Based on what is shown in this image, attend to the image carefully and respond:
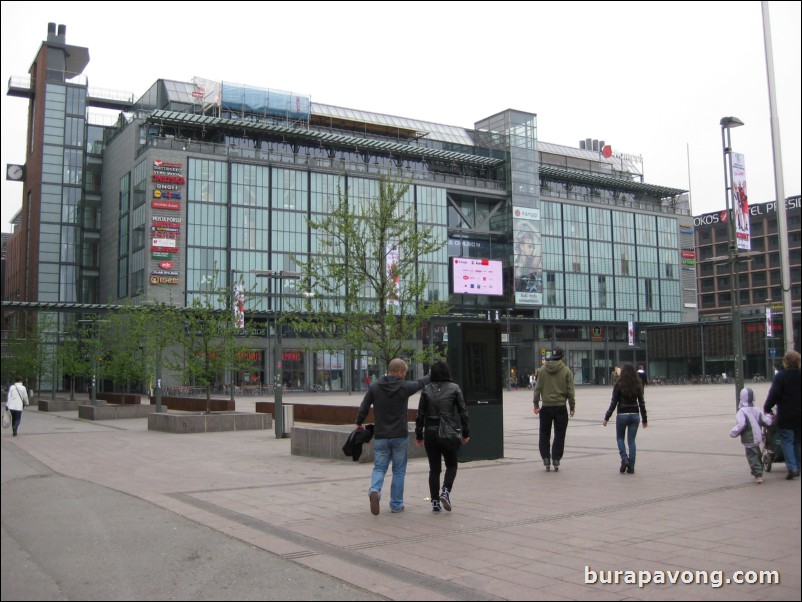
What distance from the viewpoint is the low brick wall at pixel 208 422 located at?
23.5 meters

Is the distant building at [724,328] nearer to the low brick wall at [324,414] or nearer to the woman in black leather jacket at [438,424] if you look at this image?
the low brick wall at [324,414]

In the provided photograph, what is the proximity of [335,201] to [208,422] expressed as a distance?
4911 cm

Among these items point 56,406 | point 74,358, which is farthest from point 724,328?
point 56,406

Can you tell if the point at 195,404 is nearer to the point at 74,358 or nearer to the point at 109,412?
the point at 109,412

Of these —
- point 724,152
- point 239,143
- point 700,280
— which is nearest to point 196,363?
point 724,152

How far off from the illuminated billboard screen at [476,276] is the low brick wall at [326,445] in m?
57.9

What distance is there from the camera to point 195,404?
3353 cm

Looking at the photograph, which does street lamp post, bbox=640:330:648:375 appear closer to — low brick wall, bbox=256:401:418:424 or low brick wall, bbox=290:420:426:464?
low brick wall, bbox=256:401:418:424

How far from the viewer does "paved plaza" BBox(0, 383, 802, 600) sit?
5.53 metres

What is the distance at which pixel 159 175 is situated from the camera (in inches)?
2576

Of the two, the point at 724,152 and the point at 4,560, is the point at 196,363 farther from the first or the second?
the point at 4,560

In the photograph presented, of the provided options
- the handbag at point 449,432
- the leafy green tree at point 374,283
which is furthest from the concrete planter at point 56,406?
the handbag at point 449,432

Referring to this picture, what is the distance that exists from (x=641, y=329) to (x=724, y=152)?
3248 inches

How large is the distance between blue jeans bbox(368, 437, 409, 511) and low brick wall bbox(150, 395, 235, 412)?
20392 mm
